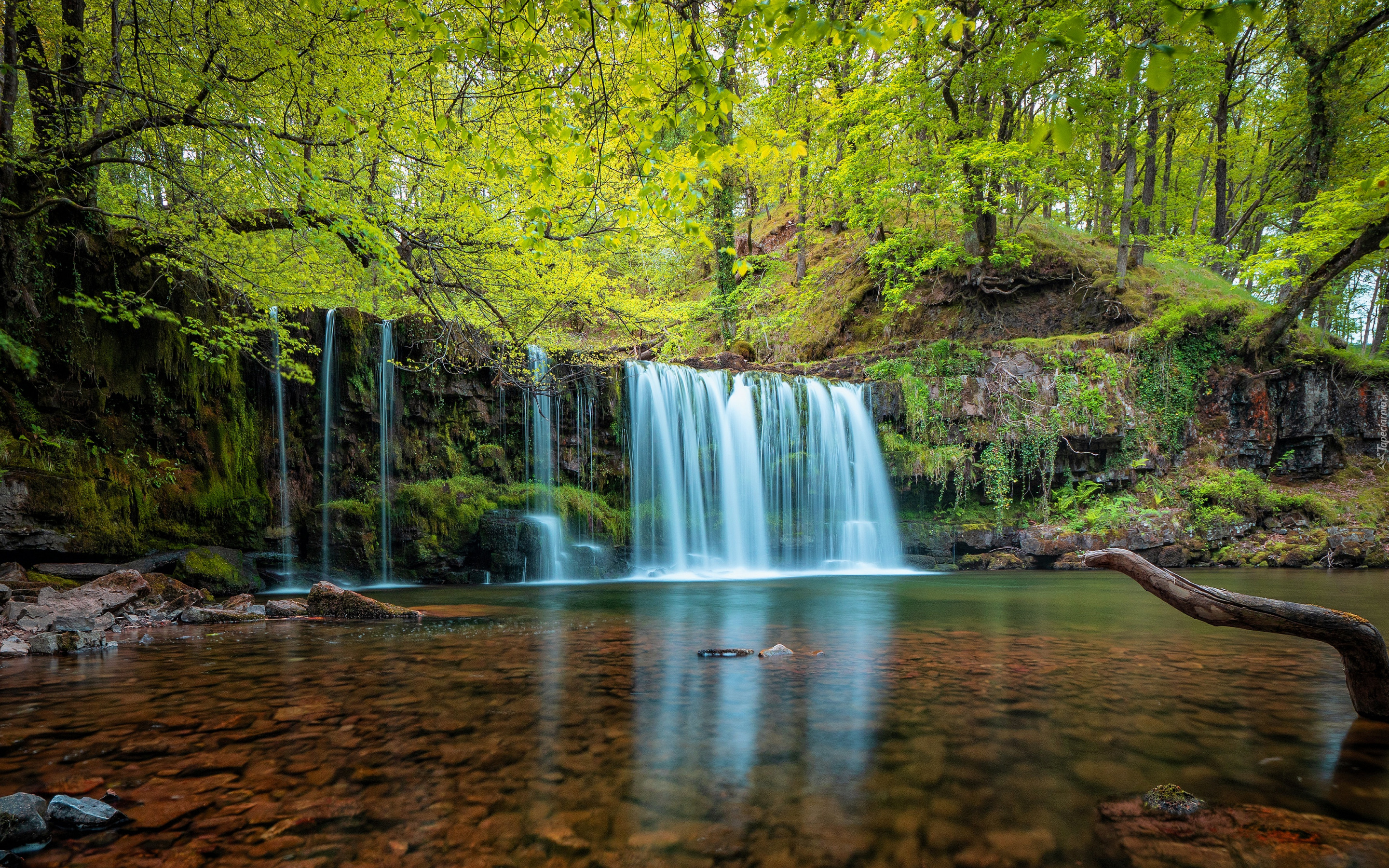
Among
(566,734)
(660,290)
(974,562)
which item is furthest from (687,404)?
(566,734)

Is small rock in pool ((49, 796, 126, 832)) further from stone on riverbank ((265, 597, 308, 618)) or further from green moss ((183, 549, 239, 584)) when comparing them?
green moss ((183, 549, 239, 584))

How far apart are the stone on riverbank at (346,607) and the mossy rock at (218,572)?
299 centimetres

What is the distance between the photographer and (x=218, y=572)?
8.95 metres

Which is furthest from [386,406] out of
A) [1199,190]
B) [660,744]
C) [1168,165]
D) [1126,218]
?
[1199,190]

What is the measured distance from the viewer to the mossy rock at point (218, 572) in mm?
8641

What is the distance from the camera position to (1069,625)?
20.7ft

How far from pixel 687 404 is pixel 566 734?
39.3 ft

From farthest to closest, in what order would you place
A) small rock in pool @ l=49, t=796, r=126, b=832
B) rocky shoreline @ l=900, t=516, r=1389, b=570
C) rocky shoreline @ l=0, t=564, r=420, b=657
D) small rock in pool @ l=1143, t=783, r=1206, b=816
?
1. rocky shoreline @ l=900, t=516, r=1389, b=570
2. rocky shoreline @ l=0, t=564, r=420, b=657
3. small rock in pool @ l=1143, t=783, r=1206, b=816
4. small rock in pool @ l=49, t=796, r=126, b=832

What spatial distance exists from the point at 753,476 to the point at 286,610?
10.4 m

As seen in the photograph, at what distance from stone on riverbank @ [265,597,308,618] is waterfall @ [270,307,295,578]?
4351 mm

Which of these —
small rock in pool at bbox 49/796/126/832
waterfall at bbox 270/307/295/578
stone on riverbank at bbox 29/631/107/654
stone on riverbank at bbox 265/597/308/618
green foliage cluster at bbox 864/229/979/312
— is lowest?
stone on riverbank at bbox 265/597/308/618

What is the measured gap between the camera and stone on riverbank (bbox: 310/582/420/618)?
263 inches

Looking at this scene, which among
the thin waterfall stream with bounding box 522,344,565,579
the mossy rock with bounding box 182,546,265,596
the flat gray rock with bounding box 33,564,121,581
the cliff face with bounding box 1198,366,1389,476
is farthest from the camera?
the cliff face with bounding box 1198,366,1389,476

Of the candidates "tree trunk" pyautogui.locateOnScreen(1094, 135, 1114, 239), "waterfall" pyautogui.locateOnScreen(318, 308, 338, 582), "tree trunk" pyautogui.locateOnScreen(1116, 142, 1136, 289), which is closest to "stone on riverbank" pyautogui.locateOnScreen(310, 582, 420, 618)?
"waterfall" pyautogui.locateOnScreen(318, 308, 338, 582)
